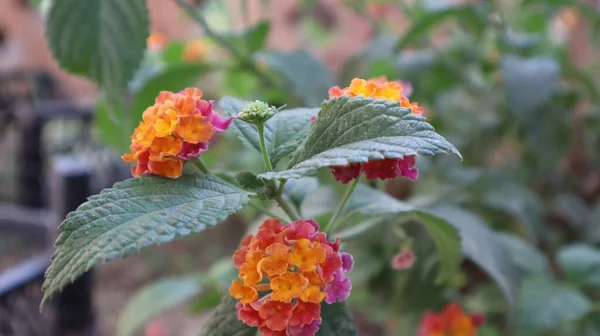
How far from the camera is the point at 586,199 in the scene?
952 mm

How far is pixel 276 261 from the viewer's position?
0.27 meters

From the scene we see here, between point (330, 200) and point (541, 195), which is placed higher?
point (330, 200)

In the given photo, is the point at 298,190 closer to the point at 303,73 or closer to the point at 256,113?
the point at 256,113

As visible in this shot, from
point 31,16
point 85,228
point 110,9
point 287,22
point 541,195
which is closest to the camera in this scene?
point 85,228

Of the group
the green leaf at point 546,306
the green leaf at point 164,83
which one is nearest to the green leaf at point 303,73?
the green leaf at point 164,83

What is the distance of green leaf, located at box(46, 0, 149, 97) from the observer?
0.48 meters

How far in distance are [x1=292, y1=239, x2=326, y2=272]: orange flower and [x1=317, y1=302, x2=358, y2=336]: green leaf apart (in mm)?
51

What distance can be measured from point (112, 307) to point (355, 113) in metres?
0.96

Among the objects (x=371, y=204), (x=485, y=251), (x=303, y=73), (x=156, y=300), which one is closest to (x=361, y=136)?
(x=371, y=204)

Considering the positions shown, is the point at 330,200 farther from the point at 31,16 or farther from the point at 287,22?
the point at 31,16

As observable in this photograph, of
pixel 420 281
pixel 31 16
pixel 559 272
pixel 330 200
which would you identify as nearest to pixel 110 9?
pixel 330 200

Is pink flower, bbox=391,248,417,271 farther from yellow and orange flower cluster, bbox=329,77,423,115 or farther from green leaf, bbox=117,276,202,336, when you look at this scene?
green leaf, bbox=117,276,202,336

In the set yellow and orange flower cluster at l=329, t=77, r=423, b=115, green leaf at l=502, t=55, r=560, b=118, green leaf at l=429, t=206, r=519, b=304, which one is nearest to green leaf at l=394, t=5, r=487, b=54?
green leaf at l=502, t=55, r=560, b=118

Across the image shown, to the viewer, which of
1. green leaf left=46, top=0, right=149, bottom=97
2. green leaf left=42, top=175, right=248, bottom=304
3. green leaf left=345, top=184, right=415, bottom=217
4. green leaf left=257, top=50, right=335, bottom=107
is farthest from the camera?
green leaf left=257, top=50, right=335, bottom=107
